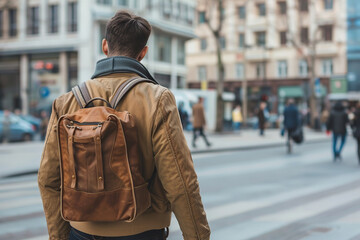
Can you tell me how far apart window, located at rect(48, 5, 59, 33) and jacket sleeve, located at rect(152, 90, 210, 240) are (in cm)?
3471

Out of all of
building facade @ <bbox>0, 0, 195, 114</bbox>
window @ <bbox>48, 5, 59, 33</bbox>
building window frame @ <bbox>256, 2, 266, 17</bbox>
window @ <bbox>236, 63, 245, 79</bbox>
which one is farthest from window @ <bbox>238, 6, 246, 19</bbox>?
window @ <bbox>48, 5, 59, 33</bbox>

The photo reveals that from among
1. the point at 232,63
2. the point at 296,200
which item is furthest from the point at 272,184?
the point at 232,63

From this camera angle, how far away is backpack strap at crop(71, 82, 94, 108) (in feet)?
6.95

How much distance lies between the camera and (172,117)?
6.82ft

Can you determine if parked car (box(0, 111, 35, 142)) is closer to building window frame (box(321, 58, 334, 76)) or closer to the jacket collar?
the jacket collar

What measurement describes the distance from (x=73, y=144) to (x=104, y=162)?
14 centimetres

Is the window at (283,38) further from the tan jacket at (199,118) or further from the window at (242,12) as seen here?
the tan jacket at (199,118)

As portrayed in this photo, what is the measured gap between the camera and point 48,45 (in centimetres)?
3500

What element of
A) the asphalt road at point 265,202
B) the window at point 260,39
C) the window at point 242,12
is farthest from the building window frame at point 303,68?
the asphalt road at point 265,202

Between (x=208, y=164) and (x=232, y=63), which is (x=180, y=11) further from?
(x=208, y=164)

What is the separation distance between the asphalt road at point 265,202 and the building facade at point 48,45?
77.1ft

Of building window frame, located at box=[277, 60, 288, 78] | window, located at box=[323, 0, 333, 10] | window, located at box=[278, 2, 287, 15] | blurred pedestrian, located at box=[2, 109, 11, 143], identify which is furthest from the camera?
window, located at box=[278, 2, 287, 15]

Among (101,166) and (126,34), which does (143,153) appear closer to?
(101,166)

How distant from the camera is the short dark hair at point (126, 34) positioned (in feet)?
7.11
